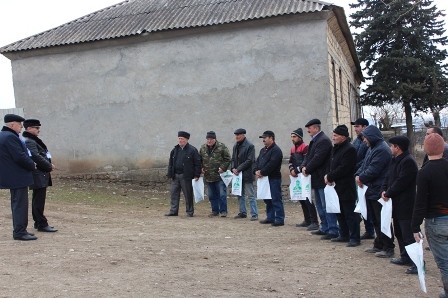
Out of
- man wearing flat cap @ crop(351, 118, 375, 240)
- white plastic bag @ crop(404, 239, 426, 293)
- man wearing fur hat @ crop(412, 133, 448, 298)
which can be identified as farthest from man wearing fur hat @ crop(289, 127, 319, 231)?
man wearing fur hat @ crop(412, 133, 448, 298)

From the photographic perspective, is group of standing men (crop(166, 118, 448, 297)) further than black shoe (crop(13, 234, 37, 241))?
No

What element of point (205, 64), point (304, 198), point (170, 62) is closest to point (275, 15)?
point (205, 64)

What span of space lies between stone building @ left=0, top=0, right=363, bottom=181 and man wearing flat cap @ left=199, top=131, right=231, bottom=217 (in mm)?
3817

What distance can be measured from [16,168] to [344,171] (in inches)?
201

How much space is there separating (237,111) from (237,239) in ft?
23.5

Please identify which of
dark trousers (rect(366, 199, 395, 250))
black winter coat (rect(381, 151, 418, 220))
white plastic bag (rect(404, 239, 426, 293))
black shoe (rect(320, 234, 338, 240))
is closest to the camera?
white plastic bag (rect(404, 239, 426, 293))

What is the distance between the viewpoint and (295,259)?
703cm

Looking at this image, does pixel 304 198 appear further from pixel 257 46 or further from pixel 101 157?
pixel 101 157

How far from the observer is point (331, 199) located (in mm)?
7965

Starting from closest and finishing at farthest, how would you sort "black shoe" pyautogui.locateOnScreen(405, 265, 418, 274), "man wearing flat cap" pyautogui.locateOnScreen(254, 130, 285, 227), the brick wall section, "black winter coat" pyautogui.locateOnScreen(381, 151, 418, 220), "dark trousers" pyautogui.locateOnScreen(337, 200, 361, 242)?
"black winter coat" pyautogui.locateOnScreen(381, 151, 418, 220) < "black shoe" pyautogui.locateOnScreen(405, 265, 418, 274) < "dark trousers" pyautogui.locateOnScreen(337, 200, 361, 242) < "man wearing flat cap" pyautogui.locateOnScreen(254, 130, 285, 227) < the brick wall section

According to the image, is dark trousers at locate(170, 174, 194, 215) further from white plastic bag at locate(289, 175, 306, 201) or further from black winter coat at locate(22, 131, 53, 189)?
black winter coat at locate(22, 131, 53, 189)

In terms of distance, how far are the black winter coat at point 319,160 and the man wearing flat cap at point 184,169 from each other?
3136 mm

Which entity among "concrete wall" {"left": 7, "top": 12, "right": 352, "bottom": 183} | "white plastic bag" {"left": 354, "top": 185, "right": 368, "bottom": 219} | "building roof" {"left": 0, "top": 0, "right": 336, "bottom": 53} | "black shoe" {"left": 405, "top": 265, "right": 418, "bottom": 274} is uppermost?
"building roof" {"left": 0, "top": 0, "right": 336, "bottom": 53}

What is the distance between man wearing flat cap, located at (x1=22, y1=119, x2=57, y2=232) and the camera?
27.1ft
